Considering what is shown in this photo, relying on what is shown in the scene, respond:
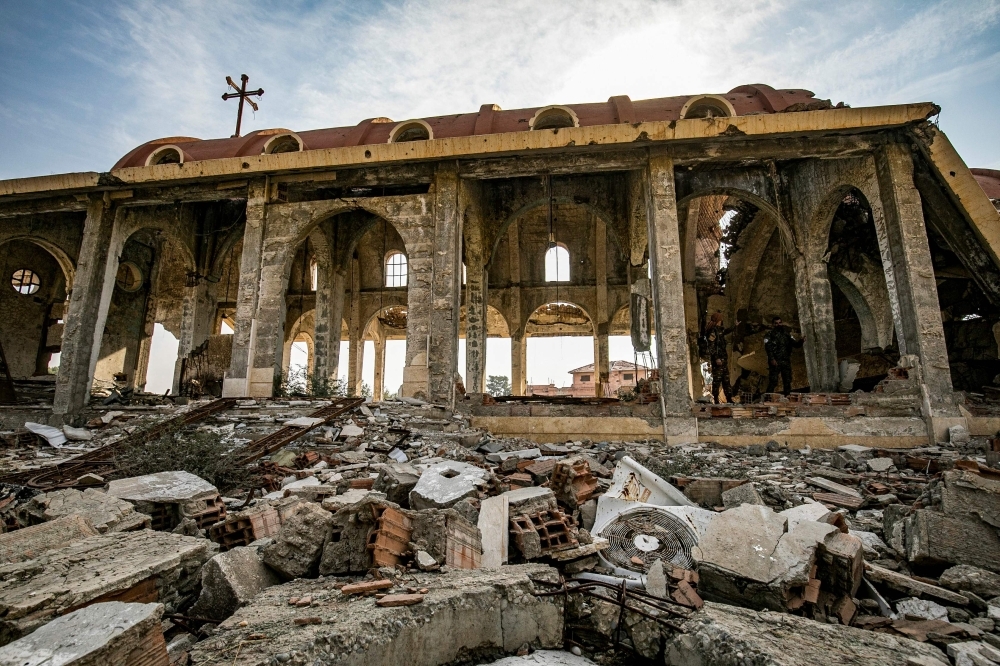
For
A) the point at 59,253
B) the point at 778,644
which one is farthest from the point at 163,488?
the point at 59,253

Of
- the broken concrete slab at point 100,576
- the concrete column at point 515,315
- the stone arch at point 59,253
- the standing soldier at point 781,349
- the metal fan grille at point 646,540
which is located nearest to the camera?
the broken concrete slab at point 100,576

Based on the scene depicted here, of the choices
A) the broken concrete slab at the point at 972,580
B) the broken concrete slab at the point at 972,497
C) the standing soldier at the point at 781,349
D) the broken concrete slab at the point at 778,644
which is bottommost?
the broken concrete slab at the point at 778,644

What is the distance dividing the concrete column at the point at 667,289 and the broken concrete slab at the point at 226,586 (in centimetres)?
766

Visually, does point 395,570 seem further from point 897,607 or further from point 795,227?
point 795,227

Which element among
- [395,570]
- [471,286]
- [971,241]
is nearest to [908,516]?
[395,570]

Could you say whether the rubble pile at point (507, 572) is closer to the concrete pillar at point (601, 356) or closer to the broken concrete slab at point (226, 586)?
the broken concrete slab at point (226, 586)

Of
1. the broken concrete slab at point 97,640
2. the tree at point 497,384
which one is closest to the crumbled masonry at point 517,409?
the broken concrete slab at point 97,640

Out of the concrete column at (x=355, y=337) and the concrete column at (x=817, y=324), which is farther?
the concrete column at (x=355, y=337)

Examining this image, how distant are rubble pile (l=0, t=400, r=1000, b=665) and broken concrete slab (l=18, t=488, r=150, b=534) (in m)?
0.02

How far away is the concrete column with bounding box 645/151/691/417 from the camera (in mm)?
9266

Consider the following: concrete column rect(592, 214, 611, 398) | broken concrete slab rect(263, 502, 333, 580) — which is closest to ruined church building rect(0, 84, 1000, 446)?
concrete column rect(592, 214, 611, 398)

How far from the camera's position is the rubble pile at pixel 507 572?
2336mm

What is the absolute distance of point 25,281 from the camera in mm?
15203

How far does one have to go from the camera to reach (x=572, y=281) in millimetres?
18406
